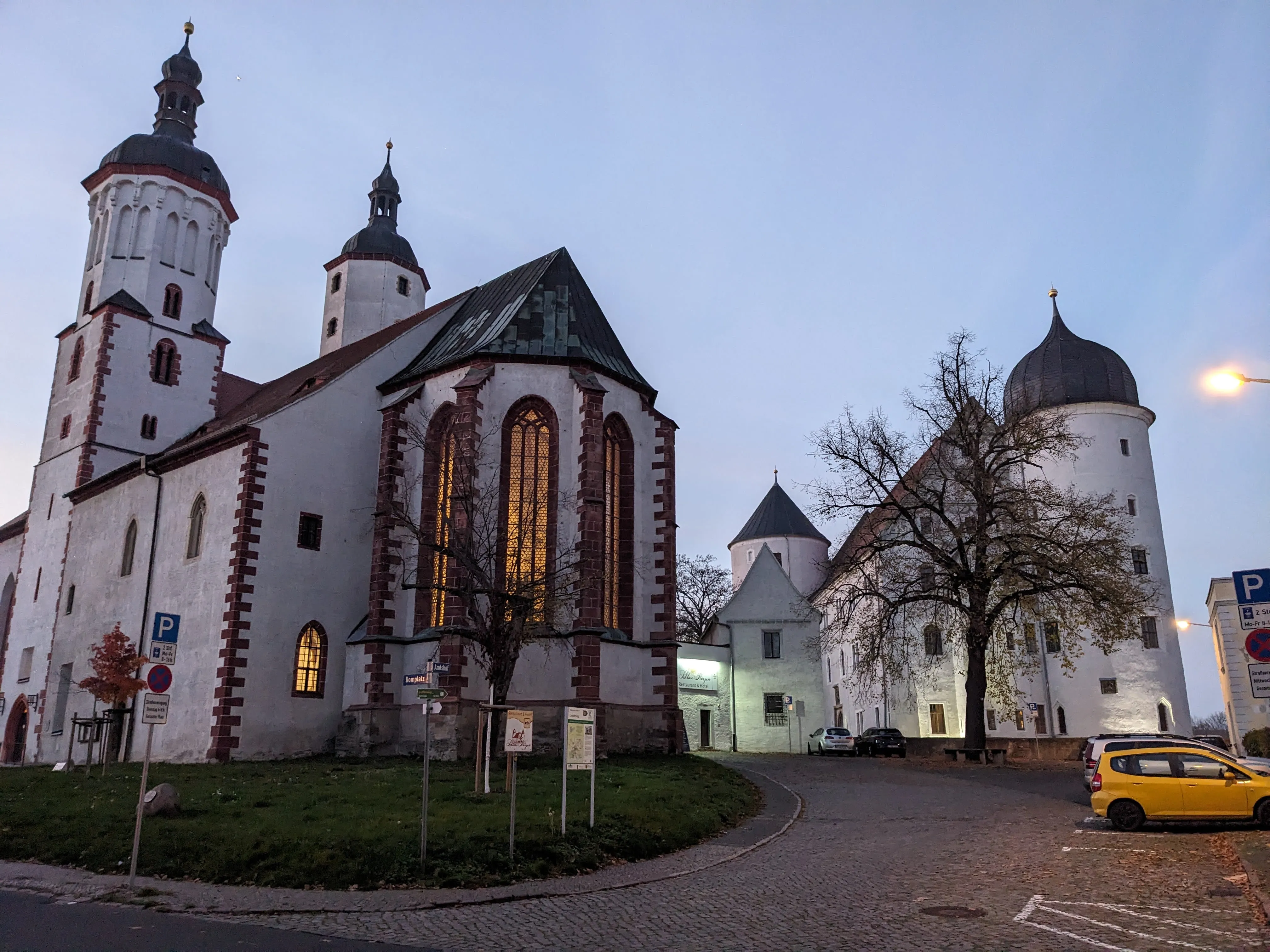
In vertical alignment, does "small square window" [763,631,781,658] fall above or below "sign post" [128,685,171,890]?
above

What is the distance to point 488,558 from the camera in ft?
67.2

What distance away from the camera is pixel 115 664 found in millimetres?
26969

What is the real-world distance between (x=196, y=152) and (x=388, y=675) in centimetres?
2780

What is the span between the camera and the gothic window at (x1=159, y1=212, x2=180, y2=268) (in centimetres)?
4294

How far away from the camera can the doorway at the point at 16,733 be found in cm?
4019

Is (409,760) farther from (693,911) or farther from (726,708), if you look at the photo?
(726,708)

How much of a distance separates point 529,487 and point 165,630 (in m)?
16.1

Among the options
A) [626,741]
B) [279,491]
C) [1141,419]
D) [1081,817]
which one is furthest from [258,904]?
[1141,419]

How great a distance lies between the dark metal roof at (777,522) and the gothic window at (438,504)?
1647 inches

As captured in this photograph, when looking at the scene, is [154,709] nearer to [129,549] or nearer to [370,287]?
[129,549]

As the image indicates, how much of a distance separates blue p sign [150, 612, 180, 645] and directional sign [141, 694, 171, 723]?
77 cm

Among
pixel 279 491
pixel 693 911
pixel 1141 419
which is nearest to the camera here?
pixel 693 911

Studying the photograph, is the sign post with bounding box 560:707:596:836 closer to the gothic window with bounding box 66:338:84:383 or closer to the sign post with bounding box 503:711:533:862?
the sign post with bounding box 503:711:533:862

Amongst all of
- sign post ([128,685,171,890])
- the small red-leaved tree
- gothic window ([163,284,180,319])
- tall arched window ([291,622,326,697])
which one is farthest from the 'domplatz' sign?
gothic window ([163,284,180,319])
